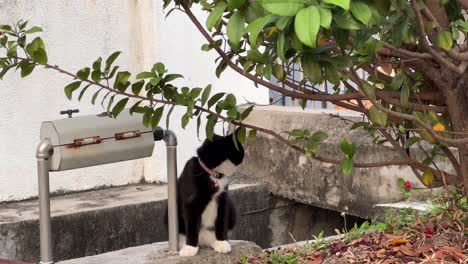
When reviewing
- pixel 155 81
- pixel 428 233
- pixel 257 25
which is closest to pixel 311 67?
pixel 257 25

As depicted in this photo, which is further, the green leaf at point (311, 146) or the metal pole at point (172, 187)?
the metal pole at point (172, 187)

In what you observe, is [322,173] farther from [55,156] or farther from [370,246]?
[55,156]

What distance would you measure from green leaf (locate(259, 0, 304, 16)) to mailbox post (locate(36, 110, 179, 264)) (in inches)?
92.6

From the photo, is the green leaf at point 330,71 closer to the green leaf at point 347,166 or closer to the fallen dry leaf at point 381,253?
the green leaf at point 347,166

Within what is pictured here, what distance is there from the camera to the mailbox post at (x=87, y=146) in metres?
4.05

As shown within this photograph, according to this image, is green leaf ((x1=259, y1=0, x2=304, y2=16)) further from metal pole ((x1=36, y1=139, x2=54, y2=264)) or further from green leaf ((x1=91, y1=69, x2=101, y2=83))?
metal pole ((x1=36, y1=139, x2=54, y2=264))

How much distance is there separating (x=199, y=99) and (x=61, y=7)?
3.42m

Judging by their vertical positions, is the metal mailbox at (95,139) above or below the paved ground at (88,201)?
above

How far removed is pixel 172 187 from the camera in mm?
4547

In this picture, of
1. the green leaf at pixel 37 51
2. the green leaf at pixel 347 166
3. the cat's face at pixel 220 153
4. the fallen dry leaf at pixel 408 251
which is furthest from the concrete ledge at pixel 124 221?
the green leaf at pixel 347 166

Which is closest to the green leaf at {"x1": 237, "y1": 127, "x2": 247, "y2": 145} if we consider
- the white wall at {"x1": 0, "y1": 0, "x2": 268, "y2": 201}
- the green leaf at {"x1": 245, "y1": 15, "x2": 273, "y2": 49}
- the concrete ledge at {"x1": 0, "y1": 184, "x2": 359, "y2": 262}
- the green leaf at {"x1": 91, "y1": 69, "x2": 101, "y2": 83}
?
the green leaf at {"x1": 91, "y1": 69, "x2": 101, "y2": 83}

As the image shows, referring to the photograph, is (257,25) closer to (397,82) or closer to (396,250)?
(397,82)

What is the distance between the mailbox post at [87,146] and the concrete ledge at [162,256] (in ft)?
1.11

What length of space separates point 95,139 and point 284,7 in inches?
96.2
